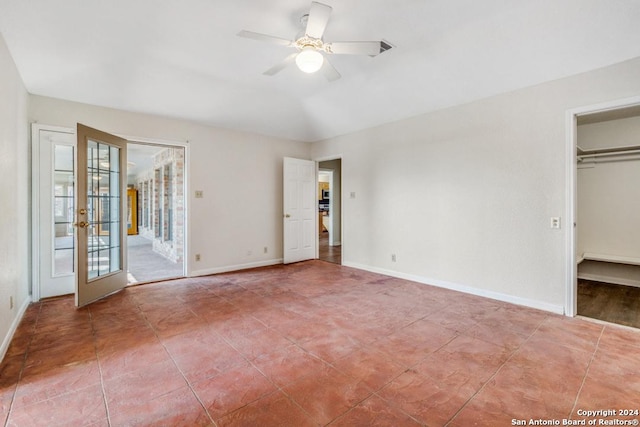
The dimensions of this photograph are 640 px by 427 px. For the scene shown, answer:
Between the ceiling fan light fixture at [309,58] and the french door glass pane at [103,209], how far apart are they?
9.48 ft

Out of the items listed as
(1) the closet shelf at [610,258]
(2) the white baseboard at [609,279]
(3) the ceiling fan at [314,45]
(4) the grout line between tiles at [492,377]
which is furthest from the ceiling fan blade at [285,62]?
(2) the white baseboard at [609,279]

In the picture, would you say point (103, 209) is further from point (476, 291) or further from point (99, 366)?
point (476, 291)

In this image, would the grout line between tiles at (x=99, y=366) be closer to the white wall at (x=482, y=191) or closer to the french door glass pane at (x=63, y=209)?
the french door glass pane at (x=63, y=209)

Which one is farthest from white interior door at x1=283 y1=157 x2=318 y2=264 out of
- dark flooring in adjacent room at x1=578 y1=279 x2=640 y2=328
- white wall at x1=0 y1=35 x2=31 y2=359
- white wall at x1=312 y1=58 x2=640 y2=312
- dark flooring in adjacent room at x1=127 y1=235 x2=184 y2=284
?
dark flooring in adjacent room at x1=578 y1=279 x2=640 y2=328

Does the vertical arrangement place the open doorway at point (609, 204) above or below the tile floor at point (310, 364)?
above

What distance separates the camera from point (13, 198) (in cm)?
273

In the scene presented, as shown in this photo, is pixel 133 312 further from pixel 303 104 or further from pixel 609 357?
pixel 609 357

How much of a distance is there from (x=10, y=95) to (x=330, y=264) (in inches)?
184

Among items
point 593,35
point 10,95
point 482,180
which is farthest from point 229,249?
point 593,35

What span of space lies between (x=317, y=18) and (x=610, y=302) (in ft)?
14.8

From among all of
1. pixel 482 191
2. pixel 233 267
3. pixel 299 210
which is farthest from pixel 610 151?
pixel 233 267

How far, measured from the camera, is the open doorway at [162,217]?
5.09 meters

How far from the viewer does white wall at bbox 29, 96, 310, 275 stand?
4.21 meters

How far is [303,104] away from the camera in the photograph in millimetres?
4801
